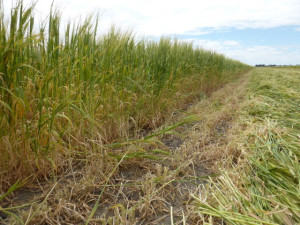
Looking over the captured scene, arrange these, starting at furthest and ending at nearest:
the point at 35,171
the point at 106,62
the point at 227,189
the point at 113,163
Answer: the point at 106,62, the point at 113,163, the point at 35,171, the point at 227,189

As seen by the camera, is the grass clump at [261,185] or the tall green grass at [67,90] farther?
the tall green grass at [67,90]

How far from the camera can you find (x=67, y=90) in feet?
5.77

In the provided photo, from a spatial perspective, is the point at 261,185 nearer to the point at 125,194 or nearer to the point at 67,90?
the point at 125,194

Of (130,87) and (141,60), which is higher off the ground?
(141,60)

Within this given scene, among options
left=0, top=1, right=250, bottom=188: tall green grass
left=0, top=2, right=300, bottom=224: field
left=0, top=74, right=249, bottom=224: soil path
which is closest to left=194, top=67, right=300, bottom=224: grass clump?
left=0, top=2, right=300, bottom=224: field

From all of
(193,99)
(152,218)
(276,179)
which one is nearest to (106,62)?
(152,218)

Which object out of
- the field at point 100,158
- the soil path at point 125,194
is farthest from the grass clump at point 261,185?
the soil path at point 125,194

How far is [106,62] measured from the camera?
2260 mm

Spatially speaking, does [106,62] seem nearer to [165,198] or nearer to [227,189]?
[165,198]

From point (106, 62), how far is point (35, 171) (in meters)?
1.13

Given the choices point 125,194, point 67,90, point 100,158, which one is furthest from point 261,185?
point 67,90

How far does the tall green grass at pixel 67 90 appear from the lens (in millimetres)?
1387

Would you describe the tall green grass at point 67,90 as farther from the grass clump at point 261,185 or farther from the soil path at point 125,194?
the grass clump at point 261,185

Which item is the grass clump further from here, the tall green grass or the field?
the tall green grass
